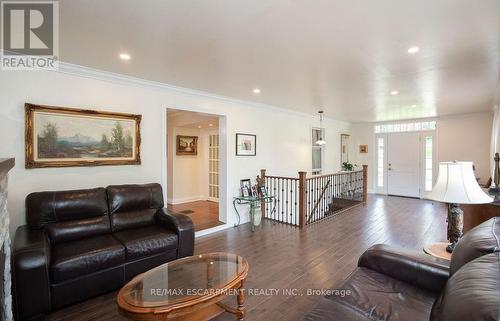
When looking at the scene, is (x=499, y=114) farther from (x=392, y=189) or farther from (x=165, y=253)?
(x=165, y=253)

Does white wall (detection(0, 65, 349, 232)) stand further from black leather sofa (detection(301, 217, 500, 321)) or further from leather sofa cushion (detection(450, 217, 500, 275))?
leather sofa cushion (detection(450, 217, 500, 275))

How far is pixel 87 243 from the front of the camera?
245cm

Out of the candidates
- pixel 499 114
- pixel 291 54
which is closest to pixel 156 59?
pixel 291 54

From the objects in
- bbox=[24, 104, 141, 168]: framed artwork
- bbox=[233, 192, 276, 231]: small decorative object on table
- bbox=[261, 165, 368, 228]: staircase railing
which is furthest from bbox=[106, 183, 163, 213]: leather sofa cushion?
bbox=[261, 165, 368, 228]: staircase railing

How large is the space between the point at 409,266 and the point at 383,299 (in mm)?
398

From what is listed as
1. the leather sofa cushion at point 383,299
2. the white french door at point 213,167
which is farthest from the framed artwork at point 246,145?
the leather sofa cushion at point 383,299

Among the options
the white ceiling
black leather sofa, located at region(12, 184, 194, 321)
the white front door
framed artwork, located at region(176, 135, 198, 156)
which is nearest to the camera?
the white ceiling

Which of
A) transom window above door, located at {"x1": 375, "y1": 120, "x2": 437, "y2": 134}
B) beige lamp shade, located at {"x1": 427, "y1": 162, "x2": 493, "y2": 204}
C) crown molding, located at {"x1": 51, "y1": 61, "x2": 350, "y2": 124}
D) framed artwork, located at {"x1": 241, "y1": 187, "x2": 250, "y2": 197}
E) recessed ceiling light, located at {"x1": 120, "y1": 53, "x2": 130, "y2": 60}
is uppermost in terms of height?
recessed ceiling light, located at {"x1": 120, "y1": 53, "x2": 130, "y2": 60}

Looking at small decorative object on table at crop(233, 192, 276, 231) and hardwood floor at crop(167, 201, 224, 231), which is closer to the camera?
small decorative object on table at crop(233, 192, 276, 231)

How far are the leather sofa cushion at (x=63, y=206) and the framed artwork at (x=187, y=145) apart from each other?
13.2 feet

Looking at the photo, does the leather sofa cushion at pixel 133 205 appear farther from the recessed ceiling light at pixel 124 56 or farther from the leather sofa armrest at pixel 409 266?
the leather sofa armrest at pixel 409 266

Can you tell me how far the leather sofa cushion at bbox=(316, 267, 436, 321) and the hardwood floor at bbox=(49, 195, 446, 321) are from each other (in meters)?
0.49

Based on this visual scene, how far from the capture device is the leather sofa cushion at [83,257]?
6.88ft

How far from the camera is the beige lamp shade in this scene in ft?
5.99
